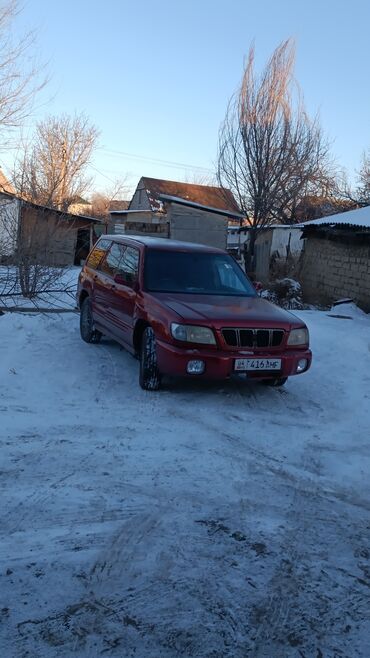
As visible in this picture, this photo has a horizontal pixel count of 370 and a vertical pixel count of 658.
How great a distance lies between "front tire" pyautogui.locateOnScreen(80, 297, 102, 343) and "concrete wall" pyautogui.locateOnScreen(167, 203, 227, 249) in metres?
20.8

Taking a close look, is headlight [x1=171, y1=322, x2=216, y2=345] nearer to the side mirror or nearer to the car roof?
the side mirror

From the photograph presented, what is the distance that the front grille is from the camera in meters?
5.62

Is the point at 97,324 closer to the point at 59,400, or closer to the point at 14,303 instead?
the point at 14,303

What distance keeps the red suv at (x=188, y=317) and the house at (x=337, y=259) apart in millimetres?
9392

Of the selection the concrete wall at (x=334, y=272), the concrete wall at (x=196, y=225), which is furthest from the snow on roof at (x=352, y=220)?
the concrete wall at (x=196, y=225)

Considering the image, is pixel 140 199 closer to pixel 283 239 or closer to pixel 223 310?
pixel 283 239

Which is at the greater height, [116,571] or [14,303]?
[14,303]

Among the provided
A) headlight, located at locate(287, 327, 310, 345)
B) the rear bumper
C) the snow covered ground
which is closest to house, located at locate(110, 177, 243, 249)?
headlight, located at locate(287, 327, 310, 345)

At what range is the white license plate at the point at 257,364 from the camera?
18.4 feet

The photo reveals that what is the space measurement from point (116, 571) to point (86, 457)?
1.47 meters

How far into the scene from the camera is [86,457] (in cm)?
420

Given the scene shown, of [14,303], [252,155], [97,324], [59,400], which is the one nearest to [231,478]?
[59,400]

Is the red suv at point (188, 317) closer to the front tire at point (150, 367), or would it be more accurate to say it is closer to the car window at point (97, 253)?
the front tire at point (150, 367)

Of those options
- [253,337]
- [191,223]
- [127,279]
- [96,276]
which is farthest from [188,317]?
[191,223]
